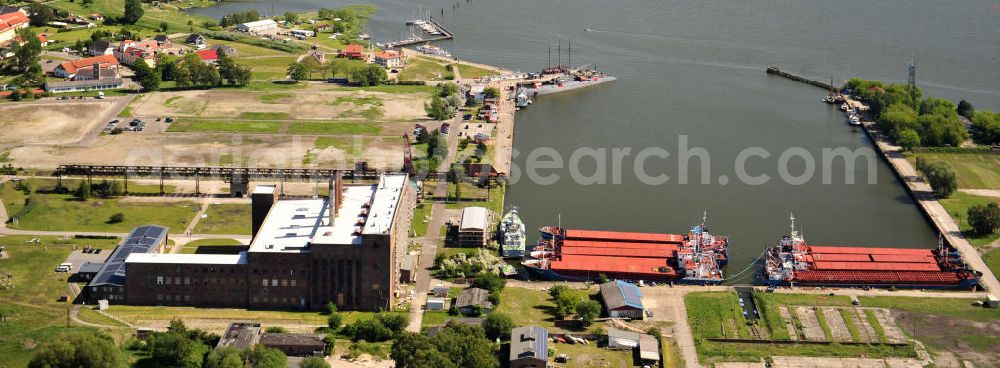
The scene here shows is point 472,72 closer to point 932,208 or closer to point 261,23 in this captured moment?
point 261,23

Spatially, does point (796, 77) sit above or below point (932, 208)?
above

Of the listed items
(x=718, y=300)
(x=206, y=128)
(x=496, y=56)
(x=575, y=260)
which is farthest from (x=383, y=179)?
(x=496, y=56)

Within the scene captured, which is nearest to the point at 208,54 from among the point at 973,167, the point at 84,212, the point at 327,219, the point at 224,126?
the point at 224,126

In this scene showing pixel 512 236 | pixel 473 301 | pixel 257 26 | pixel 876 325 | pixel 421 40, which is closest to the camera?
pixel 876 325

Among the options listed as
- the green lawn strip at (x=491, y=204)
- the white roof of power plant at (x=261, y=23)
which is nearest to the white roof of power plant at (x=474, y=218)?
the green lawn strip at (x=491, y=204)

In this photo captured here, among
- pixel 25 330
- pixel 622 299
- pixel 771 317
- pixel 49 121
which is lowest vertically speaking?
pixel 25 330
